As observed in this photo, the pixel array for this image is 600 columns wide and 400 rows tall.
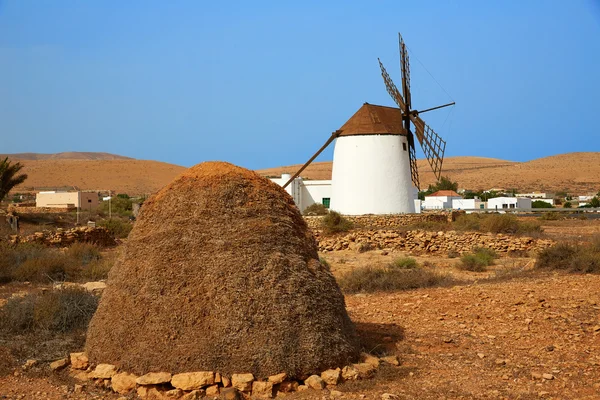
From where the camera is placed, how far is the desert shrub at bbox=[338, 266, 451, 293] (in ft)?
34.1

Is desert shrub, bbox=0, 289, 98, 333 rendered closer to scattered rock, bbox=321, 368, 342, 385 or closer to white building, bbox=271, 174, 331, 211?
scattered rock, bbox=321, 368, 342, 385

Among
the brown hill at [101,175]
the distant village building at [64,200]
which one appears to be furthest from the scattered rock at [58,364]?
the brown hill at [101,175]

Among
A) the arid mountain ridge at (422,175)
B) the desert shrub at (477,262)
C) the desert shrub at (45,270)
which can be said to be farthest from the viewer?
the arid mountain ridge at (422,175)

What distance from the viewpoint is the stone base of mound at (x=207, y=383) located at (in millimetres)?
4973

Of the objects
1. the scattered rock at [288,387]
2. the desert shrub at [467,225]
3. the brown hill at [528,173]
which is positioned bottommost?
the scattered rock at [288,387]

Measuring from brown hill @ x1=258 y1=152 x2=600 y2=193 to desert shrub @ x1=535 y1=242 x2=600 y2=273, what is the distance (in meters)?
61.7

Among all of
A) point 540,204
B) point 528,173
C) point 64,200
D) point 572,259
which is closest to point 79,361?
point 572,259

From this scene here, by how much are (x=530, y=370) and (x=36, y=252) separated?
1158 centimetres

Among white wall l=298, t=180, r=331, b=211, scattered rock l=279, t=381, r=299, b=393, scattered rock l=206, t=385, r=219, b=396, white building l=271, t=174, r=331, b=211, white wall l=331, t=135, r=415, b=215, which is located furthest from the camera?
white wall l=298, t=180, r=331, b=211

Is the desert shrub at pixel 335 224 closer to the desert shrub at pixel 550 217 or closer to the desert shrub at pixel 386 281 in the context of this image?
the desert shrub at pixel 386 281

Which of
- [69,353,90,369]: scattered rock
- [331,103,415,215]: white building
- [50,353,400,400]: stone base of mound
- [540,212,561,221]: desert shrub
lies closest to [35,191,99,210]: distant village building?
[331,103,415,215]: white building

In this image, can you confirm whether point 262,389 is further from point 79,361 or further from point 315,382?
point 79,361

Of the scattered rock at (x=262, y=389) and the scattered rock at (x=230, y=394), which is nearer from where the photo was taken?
the scattered rock at (x=230, y=394)

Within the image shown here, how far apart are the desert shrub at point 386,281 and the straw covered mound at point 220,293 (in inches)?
180
